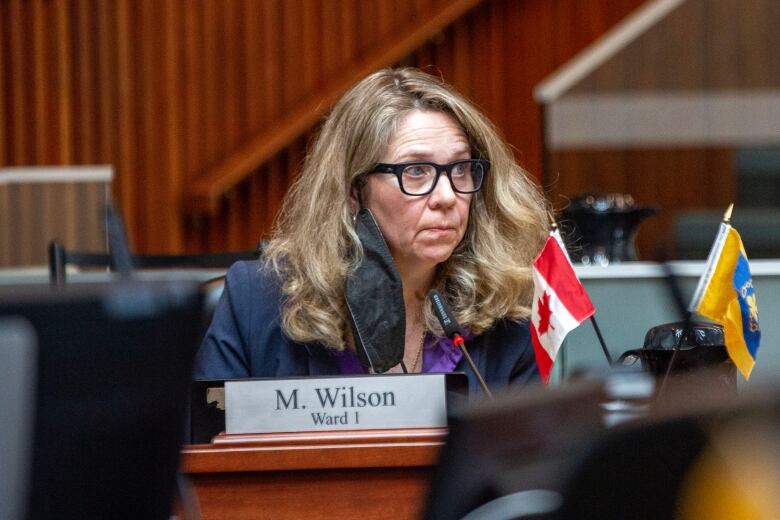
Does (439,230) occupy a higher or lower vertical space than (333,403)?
higher

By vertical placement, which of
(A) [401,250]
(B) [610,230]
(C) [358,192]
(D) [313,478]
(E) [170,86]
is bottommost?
(D) [313,478]

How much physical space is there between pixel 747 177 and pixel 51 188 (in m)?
3.74

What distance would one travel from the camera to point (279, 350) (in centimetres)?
225

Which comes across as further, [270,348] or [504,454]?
[270,348]

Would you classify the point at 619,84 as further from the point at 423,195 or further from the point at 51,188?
the point at 423,195

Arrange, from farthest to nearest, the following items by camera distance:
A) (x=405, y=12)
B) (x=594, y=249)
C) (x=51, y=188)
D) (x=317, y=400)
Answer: (x=405, y=12) < (x=51, y=188) < (x=594, y=249) < (x=317, y=400)

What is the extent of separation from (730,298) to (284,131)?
4286 mm

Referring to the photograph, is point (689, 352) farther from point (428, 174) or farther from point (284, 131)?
point (284, 131)

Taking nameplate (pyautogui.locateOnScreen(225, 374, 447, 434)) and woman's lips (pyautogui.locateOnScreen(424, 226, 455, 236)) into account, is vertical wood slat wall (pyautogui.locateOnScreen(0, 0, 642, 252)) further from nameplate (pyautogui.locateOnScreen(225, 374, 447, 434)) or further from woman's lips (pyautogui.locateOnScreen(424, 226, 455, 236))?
nameplate (pyautogui.locateOnScreen(225, 374, 447, 434))

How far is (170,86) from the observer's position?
6.05 metres

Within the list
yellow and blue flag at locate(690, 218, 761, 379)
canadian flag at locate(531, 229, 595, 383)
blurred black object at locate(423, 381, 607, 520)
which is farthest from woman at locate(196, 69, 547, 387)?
blurred black object at locate(423, 381, 607, 520)

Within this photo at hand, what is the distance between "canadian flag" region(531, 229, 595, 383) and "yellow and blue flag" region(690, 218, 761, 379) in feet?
0.61

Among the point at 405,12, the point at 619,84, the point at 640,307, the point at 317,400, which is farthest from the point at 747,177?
the point at 317,400

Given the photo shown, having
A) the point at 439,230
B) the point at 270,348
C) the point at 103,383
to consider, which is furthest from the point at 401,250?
the point at 103,383
